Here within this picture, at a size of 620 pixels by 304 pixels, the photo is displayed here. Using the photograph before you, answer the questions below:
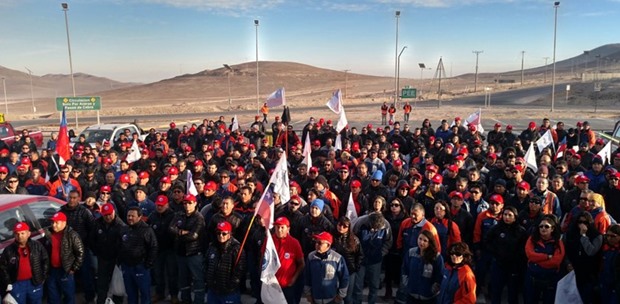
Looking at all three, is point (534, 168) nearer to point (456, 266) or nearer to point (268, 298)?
point (456, 266)

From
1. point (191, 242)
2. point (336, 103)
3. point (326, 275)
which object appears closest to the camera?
point (326, 275)

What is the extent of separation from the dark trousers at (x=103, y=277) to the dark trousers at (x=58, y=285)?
14.3 inches

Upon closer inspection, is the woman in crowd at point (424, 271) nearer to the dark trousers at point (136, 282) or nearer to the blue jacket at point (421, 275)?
the blue jacket at point (421, 275)

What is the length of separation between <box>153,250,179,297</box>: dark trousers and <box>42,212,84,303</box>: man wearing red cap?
1068 mm

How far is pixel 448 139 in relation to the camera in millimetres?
Answer: 14141

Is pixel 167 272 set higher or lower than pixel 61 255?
lower

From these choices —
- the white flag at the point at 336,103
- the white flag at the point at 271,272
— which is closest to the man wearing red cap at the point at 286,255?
the white flag at the point at 271,272

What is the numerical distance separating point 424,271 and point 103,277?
13.6ft

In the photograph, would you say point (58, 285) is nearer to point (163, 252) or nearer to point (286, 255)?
point (163, 252)

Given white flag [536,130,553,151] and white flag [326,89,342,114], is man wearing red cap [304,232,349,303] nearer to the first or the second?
white flag [536,130,553,151]

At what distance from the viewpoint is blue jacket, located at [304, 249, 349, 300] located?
523 cm

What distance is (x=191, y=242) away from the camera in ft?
20.4

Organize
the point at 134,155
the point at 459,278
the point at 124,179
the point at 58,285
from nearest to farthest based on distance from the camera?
the point at 459,278 → the point at 58,285 → the point at 124,179 → the point at 134,155

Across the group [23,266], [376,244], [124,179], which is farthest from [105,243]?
[376,244]
